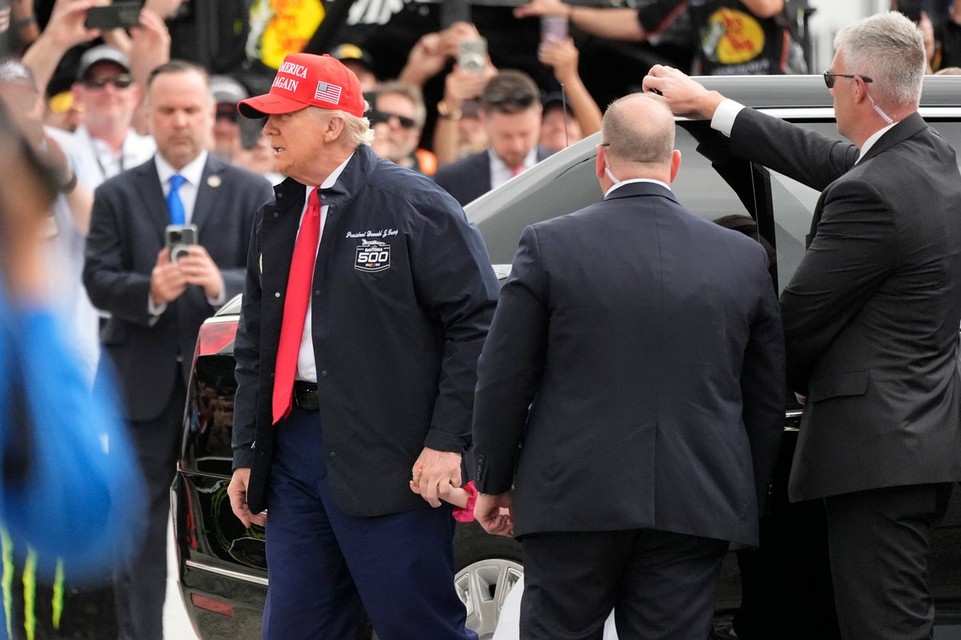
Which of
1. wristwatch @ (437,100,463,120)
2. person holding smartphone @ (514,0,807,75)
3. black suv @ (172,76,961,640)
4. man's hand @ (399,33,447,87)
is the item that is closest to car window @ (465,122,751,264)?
black suv @ (172,76,961,640)

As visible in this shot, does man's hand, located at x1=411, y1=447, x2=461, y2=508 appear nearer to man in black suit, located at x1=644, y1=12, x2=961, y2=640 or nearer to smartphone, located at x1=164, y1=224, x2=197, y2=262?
man in black suit, located at x1=644, y1=12, x2=961, y2=640

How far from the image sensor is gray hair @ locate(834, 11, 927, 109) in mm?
3656

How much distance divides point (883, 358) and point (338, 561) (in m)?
1.48

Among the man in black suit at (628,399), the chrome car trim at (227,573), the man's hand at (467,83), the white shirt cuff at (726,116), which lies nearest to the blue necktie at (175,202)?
the chrome car trim at (227,573)

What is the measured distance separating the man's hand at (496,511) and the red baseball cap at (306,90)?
1.11m

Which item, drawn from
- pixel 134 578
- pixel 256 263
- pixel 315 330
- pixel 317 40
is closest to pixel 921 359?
pixel 315 330

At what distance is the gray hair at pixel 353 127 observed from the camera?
390cm

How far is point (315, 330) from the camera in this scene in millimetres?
3789

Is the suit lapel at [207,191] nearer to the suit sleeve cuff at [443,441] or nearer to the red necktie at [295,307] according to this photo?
the red necktie at [295,307]

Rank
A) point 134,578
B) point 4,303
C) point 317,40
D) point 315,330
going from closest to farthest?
1. point 4,303
2. point 315,330
3. point 134,578
4. point 317,40

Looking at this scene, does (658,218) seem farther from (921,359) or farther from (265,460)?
(265,460)

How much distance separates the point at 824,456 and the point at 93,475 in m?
1.76

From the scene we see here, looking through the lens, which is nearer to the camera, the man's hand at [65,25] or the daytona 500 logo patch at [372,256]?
the daytona 500 logo patch at [372,256]

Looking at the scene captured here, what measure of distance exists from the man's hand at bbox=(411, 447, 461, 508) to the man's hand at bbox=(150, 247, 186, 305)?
1.99 metres
